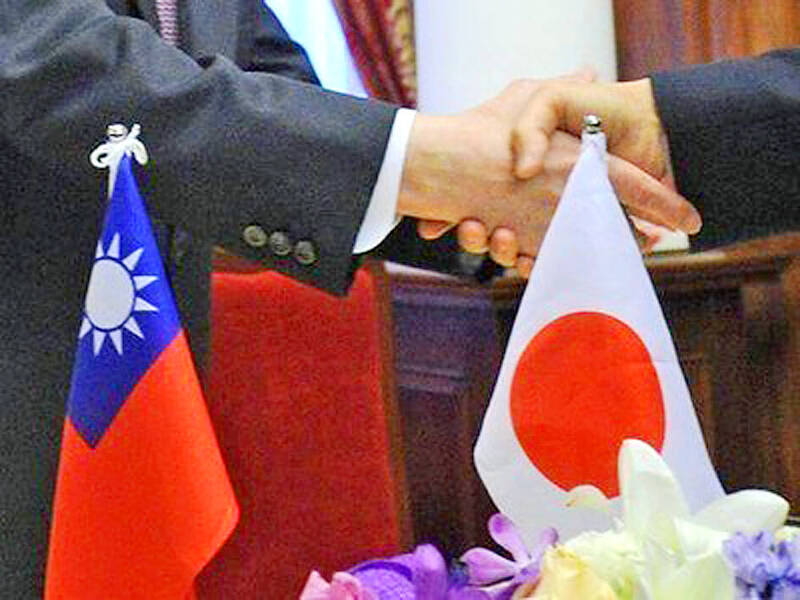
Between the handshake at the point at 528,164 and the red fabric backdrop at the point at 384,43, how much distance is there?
1835 mm

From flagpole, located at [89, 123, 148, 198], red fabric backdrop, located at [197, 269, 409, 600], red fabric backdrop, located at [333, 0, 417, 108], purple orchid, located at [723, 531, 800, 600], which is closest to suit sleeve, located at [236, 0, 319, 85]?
flagpole, located at [89, 123, 148, 198]

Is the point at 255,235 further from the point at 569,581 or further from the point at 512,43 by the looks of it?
the point at 512,43

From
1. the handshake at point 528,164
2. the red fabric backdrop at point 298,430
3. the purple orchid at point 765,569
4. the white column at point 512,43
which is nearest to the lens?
the purple orchid at point 765,569

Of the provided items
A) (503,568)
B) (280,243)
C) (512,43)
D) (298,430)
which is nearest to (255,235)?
(280,243)

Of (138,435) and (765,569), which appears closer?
(765,569)

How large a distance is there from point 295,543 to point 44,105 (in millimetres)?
983

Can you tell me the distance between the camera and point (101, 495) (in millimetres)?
813

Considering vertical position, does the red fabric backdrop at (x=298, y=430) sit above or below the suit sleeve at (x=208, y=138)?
below

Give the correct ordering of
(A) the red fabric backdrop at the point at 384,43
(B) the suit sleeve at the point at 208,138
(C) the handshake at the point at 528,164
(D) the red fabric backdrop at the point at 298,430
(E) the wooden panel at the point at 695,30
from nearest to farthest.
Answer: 1. (B) the suit sleeve at the point at 208,138
2. (C) the handshake at the point at 528,164
3. (D) the red fabric backdrop at the point at 298,430
4. (E) the wooden panel at the point at 695,30
5. (A) the red fabric backdrop at the point at 384,43

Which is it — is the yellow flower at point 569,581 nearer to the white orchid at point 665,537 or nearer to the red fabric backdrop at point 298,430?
the white orchid at point 665,537

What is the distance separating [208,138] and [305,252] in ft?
0.33

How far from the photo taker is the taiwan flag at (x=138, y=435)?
2.62 feet

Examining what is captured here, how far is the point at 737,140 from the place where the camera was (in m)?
1.04

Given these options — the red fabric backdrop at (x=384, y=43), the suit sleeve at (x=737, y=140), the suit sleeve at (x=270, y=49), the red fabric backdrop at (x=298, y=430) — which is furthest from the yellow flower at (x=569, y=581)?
the red fabric backdrop at (x=384, y=43)
